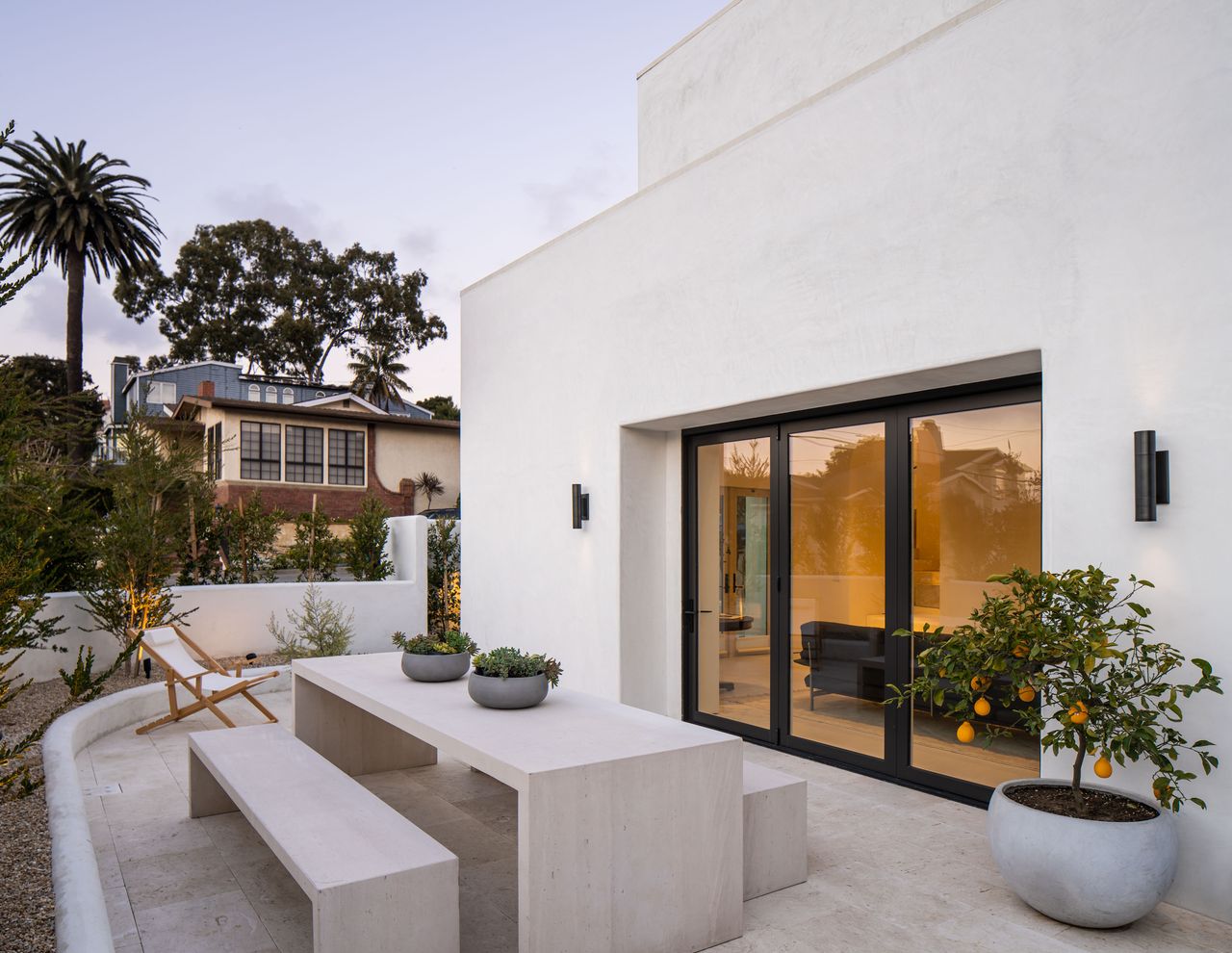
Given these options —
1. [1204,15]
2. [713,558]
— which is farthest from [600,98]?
[1204,15]

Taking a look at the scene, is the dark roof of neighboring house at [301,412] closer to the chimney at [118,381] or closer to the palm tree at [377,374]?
the palm tree at [377,374]

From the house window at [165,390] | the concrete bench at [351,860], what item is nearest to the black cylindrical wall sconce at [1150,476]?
the concrete bench at [351,860]

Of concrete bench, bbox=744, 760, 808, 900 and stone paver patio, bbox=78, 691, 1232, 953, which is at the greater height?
concrete bench, bbox=744, 760, 808, 900

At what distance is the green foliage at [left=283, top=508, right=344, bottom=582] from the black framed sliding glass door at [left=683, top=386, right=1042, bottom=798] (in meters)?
6.33

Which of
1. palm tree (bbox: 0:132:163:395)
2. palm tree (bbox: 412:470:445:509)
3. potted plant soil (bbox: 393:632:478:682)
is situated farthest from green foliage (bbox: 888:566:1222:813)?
palm tree (bbox: 412:470:445:509)

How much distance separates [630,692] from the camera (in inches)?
254

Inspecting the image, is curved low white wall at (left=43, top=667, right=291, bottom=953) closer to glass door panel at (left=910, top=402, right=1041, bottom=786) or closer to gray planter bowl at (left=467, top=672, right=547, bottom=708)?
gray planter bowl at (left=467, top=672, right=547, bottom=708)

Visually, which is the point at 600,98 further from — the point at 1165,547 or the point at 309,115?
the point at 1165,547

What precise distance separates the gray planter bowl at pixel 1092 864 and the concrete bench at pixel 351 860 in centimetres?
214

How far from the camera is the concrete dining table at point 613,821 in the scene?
2709 mm

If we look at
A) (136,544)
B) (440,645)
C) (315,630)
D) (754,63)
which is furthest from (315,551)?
(754,63)

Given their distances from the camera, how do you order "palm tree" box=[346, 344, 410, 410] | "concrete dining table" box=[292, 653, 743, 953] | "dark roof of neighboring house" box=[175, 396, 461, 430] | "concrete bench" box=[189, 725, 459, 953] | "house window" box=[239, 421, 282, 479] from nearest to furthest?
1. "concrete bench" box=[189, 725, 459, 953]
2. "concrete dining table" box=[292, 653, 743, 953]
3. "dark roof of neighboring house" box=[175, 396, 461, 430]
4. "house window" box=[239, 421, 282, 479]
5. "palm tree" box=[346, 344, 410, 410]

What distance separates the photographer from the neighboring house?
21156 millimetres

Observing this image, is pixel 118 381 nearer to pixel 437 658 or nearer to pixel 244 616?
pixel 244 616
